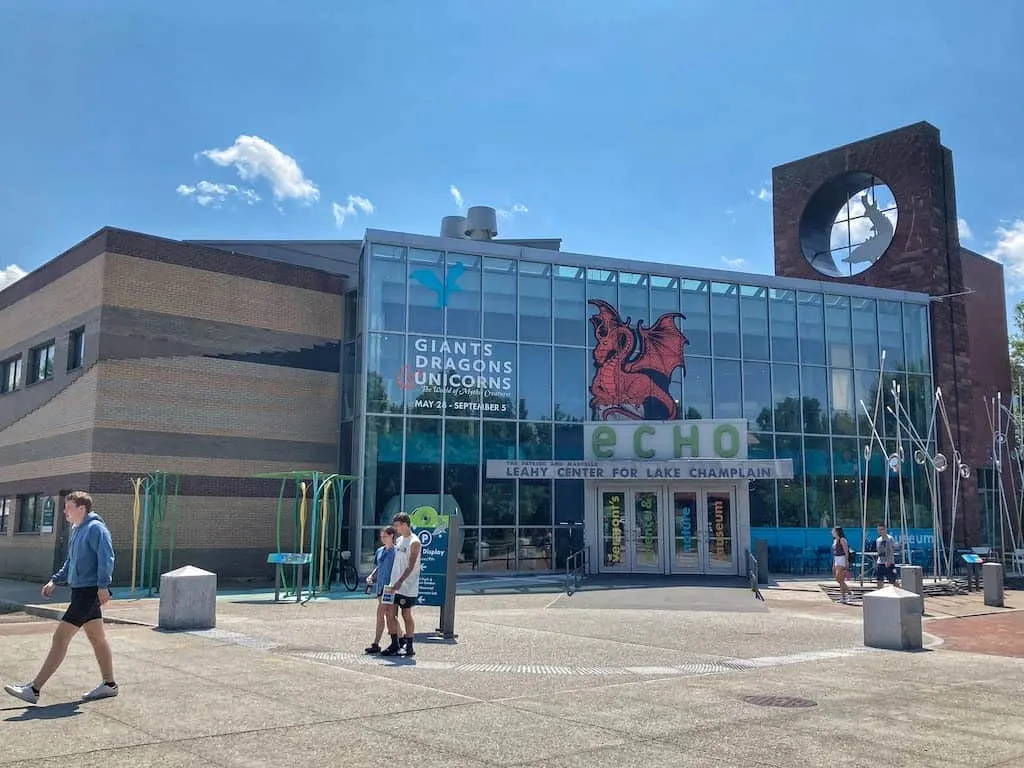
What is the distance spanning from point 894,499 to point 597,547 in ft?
41.9

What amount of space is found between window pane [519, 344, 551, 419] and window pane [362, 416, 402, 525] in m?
4.12

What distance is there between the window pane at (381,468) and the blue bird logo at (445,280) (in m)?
3.99

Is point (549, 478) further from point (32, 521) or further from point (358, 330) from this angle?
point (32, 521)

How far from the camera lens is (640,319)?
30.6 metres

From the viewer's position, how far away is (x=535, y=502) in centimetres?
2788

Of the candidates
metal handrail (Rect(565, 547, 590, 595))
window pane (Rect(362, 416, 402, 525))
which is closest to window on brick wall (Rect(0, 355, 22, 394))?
window pane (Rect(362, 416, 402, 525))

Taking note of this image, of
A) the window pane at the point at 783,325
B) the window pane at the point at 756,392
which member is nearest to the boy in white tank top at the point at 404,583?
the window pane at the point at 756,392

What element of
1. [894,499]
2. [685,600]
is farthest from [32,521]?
[894,499]

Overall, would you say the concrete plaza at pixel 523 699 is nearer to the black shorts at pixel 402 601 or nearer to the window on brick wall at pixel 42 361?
the black shorts at pixel 402 601

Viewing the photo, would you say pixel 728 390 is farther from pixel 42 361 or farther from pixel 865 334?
pixel 42 361

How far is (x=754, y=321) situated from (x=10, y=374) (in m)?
25.1

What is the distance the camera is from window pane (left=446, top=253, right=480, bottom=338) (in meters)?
28.0

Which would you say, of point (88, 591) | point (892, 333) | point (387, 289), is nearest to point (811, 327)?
point (892, 333)

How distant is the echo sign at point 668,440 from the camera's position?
2736 centimetres
